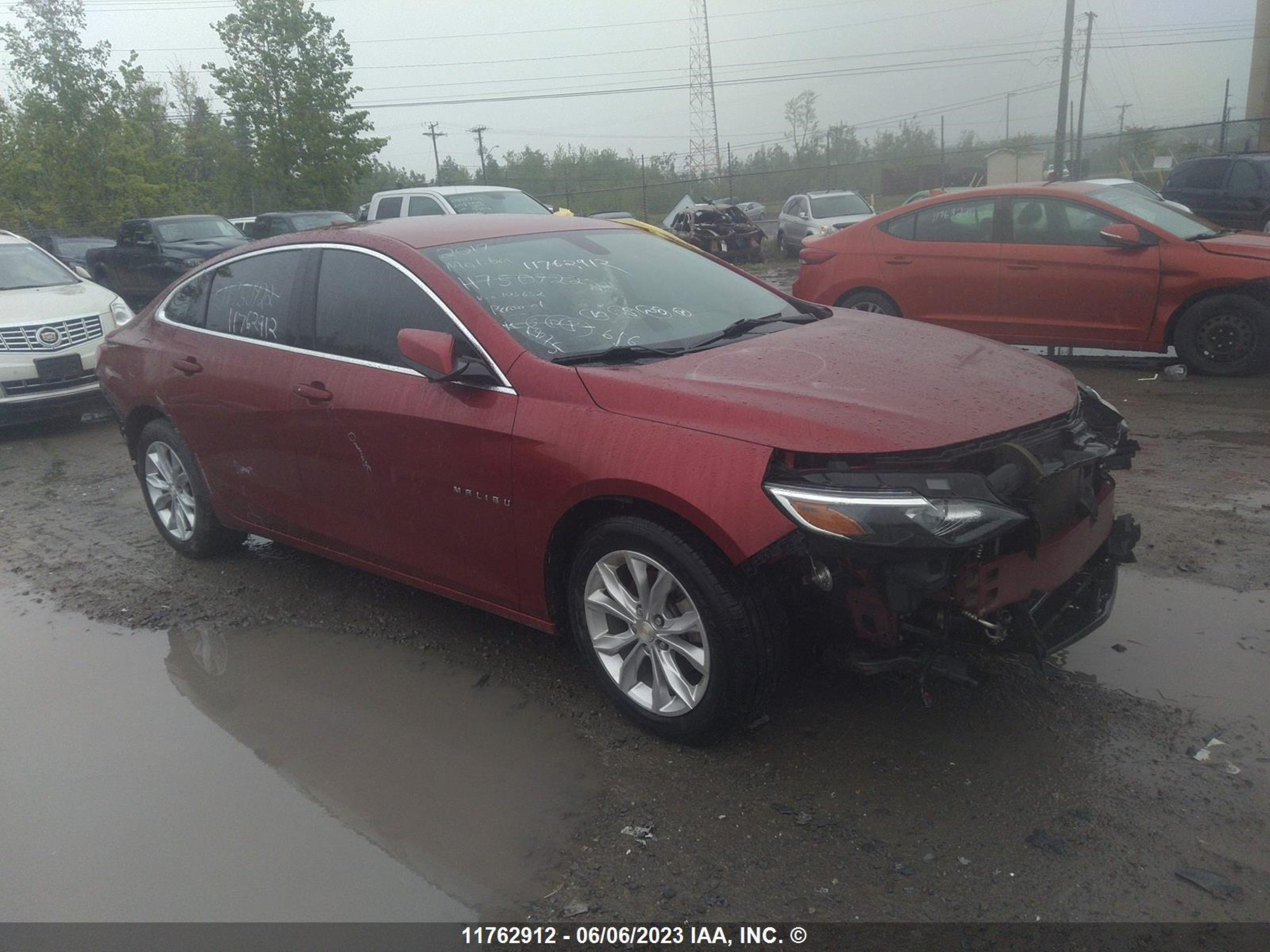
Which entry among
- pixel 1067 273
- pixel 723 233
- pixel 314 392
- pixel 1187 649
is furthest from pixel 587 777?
pixel 723 233

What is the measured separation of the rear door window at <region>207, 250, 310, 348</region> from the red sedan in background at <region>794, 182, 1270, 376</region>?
602cm

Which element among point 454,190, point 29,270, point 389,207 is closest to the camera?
point 29,270

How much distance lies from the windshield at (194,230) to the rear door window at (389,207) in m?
4.55

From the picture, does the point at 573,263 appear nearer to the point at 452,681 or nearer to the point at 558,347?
the point at 558,347

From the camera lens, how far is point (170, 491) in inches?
217

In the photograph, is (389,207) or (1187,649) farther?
(389,207)

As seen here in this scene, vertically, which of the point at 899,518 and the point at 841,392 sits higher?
the point at 841,392

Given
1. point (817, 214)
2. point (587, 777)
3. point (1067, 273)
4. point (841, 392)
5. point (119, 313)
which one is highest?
point (841, 392)

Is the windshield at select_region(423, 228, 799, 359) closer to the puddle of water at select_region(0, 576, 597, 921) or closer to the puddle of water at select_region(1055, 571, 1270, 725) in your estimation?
the puddle of water at select_region(0, 576, 597, 921)

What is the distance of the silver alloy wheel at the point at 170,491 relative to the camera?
212 inches

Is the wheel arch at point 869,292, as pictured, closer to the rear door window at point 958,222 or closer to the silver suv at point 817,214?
the rear door window at point 958,222

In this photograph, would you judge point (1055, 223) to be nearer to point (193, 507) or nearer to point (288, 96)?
point (193, 507)

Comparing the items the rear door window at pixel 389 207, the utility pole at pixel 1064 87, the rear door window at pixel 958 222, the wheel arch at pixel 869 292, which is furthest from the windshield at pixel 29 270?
the utility pole at pixel 1064 87

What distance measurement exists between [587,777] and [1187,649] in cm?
230
